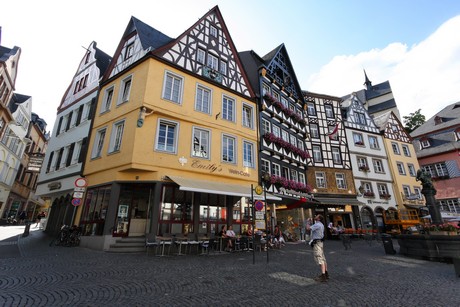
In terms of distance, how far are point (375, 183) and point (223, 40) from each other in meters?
21.6

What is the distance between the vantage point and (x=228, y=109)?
1606 centimetres

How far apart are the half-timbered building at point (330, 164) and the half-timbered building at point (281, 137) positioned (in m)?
1.48

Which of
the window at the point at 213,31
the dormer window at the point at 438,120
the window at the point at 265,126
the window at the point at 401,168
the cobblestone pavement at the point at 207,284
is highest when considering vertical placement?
the dormer window at the point at 438,120

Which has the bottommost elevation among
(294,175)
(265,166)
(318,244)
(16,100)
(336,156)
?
(318,244)

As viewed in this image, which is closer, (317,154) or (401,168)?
(317,154)

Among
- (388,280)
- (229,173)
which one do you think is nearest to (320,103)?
(229,173)

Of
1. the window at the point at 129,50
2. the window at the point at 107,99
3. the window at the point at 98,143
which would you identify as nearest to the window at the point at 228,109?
the window at the point at 129,50

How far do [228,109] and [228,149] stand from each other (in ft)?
9.75

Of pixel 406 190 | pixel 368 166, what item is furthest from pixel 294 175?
pixel 406 190

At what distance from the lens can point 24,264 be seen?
23.0 ft

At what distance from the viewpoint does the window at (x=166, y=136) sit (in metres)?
12.3

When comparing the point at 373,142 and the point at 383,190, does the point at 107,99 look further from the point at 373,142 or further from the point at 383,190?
the point at 373,142

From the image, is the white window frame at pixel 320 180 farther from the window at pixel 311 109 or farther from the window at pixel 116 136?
the window at pixel 116 136

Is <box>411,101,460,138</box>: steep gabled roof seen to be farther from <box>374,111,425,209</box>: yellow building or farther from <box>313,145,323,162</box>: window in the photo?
<box>313,145,323,162</box>: window
